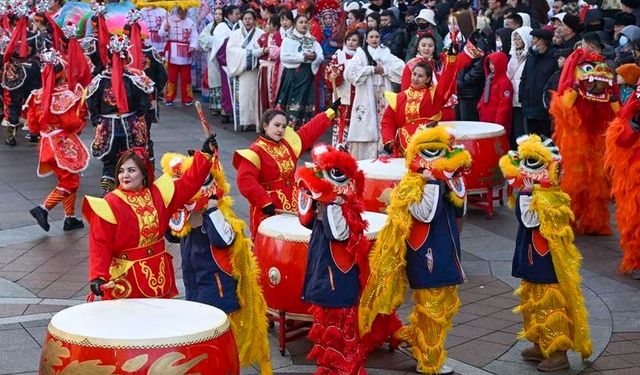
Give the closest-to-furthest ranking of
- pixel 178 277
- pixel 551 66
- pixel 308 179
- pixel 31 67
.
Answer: pixel 308 179 < pixel 178 277 < pixel 551 66 < pixel 31 67

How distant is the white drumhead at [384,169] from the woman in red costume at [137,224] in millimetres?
2713

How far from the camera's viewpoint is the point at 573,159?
10789 millimetres

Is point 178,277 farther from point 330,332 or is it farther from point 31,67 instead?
point 31,67

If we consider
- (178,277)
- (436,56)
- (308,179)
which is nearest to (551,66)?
(436,56)

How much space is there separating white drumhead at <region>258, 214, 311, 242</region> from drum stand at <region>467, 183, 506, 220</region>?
3407mm

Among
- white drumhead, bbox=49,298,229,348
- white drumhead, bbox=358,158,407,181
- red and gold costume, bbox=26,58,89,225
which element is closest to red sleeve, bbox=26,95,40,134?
red and gold costume, bbox=26,58,89,225

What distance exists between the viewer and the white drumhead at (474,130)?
1102 centimetres

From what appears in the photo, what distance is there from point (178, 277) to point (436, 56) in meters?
5.38

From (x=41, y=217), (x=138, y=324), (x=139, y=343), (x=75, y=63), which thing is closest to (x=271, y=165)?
(x=138, y=324)

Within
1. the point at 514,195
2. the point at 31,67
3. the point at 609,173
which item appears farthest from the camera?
the point at 31,67

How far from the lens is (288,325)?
8445 mm

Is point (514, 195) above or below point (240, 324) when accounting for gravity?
above

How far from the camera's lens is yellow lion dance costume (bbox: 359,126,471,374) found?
7.44 m

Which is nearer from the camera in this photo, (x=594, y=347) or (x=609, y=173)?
(x=594, y=347)
